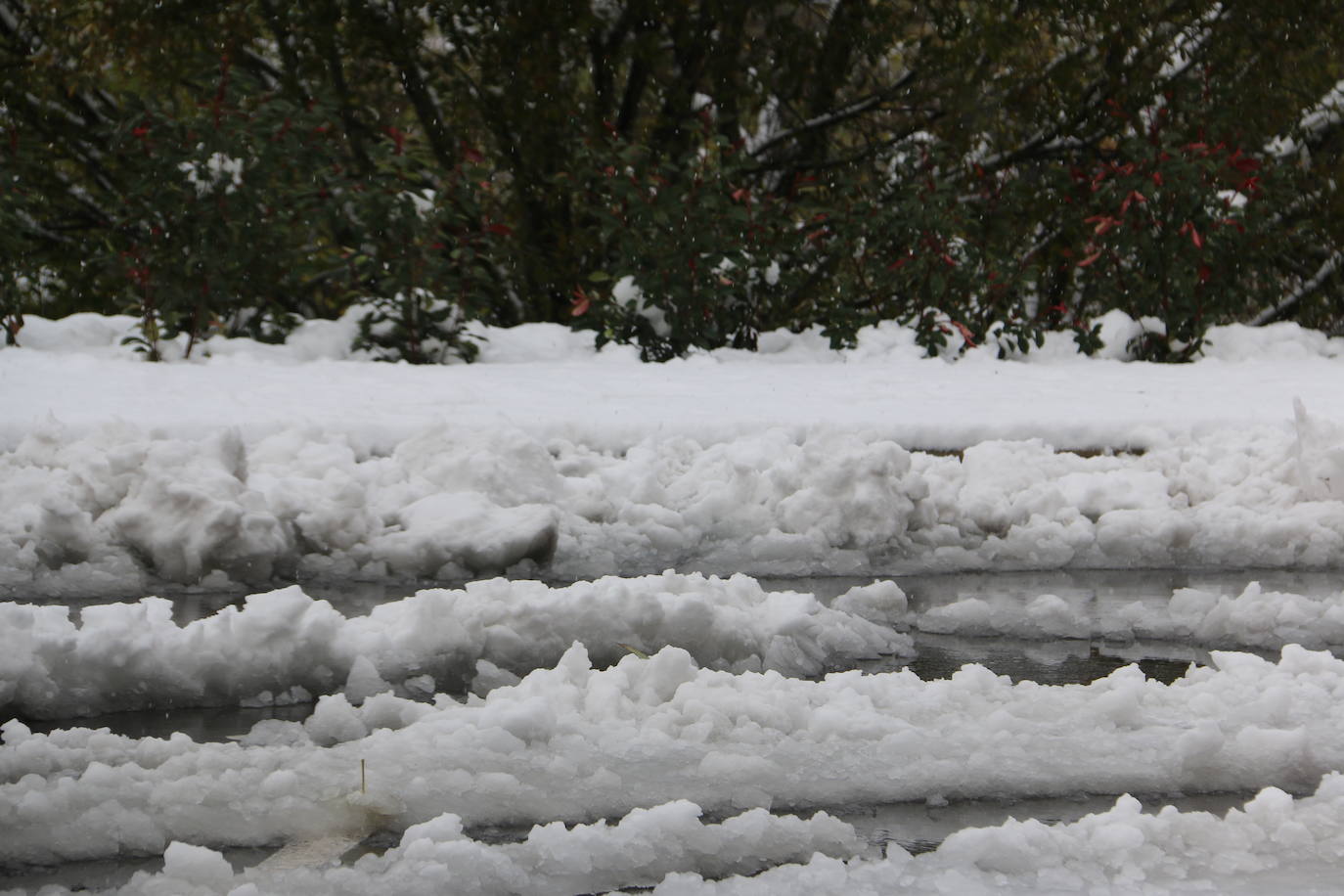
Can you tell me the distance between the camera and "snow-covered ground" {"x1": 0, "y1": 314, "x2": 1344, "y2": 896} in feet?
7.23

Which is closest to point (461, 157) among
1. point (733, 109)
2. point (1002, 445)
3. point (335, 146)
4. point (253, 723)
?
point (335, 146)

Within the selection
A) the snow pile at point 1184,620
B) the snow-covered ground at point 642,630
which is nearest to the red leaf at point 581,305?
the snow-covered ground at point 642,630

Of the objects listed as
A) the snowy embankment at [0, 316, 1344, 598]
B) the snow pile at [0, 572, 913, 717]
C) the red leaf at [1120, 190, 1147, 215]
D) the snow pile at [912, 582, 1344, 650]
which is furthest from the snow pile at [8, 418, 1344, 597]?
the red leaf at [1120, 190, 1147, 215]

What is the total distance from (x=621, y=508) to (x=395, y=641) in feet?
4.78

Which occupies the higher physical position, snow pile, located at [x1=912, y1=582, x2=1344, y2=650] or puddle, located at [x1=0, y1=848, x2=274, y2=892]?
snow pile, located at [x1=912, y1=582, x2=1344, y2=650]

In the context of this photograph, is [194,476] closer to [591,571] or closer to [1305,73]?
[591,571]

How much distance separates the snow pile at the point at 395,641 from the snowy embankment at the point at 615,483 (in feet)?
2.57

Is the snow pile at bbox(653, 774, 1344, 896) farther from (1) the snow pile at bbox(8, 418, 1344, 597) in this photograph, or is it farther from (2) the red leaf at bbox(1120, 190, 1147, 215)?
(2) the red leaf at bbox(1120, 190, 1147, 215)

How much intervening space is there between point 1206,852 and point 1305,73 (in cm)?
714

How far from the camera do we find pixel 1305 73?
8250 mm

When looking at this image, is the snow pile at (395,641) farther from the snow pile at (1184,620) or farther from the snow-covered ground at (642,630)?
the snow pile at (1184,620)

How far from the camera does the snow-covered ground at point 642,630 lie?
2.20m

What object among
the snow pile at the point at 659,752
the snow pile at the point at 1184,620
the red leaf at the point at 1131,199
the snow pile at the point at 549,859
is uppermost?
the red leaf at the point at 1131,199

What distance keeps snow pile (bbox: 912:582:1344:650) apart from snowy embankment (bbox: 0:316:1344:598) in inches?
25.5
